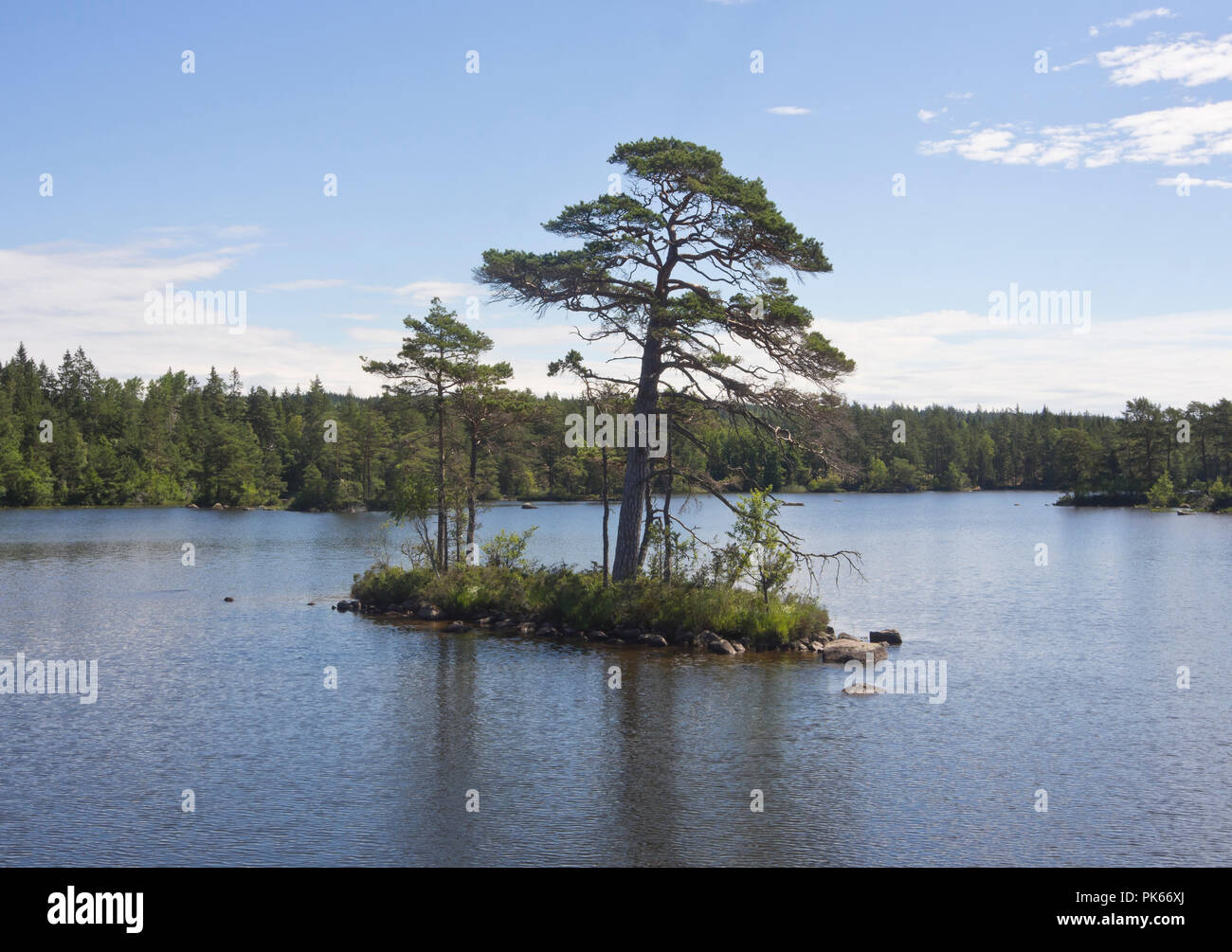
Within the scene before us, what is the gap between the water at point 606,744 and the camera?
53.1 ft

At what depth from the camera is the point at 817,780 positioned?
19.4 metres

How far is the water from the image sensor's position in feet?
53.1

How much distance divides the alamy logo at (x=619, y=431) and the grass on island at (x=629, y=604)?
532 centimetres

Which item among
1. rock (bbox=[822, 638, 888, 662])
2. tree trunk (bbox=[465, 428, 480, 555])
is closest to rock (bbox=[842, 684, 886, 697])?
rock (bbox=[822, 638, 888, 662])

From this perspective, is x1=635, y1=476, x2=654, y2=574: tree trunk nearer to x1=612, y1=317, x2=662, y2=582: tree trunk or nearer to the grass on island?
x1=612, y1=317, x2=662, y2=582: tree trunk

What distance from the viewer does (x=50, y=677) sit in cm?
2892

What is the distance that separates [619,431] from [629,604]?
7.31m

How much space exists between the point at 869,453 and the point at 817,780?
16374 cm

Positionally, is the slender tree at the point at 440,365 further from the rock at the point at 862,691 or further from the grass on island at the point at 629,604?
the rock at the point at 862,691

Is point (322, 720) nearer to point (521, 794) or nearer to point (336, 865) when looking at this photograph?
point (521, 794)

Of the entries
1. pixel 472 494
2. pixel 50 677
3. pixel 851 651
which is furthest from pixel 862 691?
pixel 50 677
